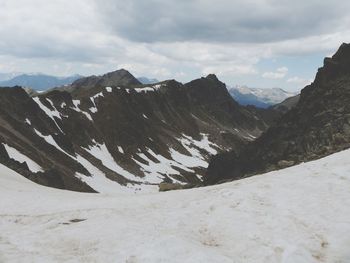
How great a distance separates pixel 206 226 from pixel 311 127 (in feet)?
139

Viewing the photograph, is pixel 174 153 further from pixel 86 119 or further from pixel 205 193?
pixel 205 193

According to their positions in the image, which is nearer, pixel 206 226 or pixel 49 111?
pixel 206 226

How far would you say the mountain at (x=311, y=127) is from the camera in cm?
4569

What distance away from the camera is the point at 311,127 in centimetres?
5766

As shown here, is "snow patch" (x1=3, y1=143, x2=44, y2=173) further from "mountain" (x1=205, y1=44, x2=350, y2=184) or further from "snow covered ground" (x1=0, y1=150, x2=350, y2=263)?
"snow covered ground" (x1=0, y1=150, x2=350, y2=263)

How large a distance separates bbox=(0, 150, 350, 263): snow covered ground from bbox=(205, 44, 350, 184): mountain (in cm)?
1562

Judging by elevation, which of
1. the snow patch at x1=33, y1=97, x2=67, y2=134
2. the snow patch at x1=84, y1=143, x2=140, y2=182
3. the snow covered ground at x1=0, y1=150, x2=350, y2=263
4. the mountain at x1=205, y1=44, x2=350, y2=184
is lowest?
the snow patch at x1=84, y1=143, x2=140, y2=182

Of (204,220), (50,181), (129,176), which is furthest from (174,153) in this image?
(204,220)

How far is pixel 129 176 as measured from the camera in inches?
4847

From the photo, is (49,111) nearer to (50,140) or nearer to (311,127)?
(50,140)

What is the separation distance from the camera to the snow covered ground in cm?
1573

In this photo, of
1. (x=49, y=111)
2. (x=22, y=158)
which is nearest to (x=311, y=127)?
(x=22, y=158)

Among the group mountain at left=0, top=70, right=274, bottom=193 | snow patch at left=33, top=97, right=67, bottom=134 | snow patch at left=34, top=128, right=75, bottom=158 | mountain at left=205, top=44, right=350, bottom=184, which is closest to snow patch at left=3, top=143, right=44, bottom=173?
mountain at left=0, top=70, right=274, bottom=193

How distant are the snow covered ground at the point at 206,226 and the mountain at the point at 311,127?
51.2 feet
